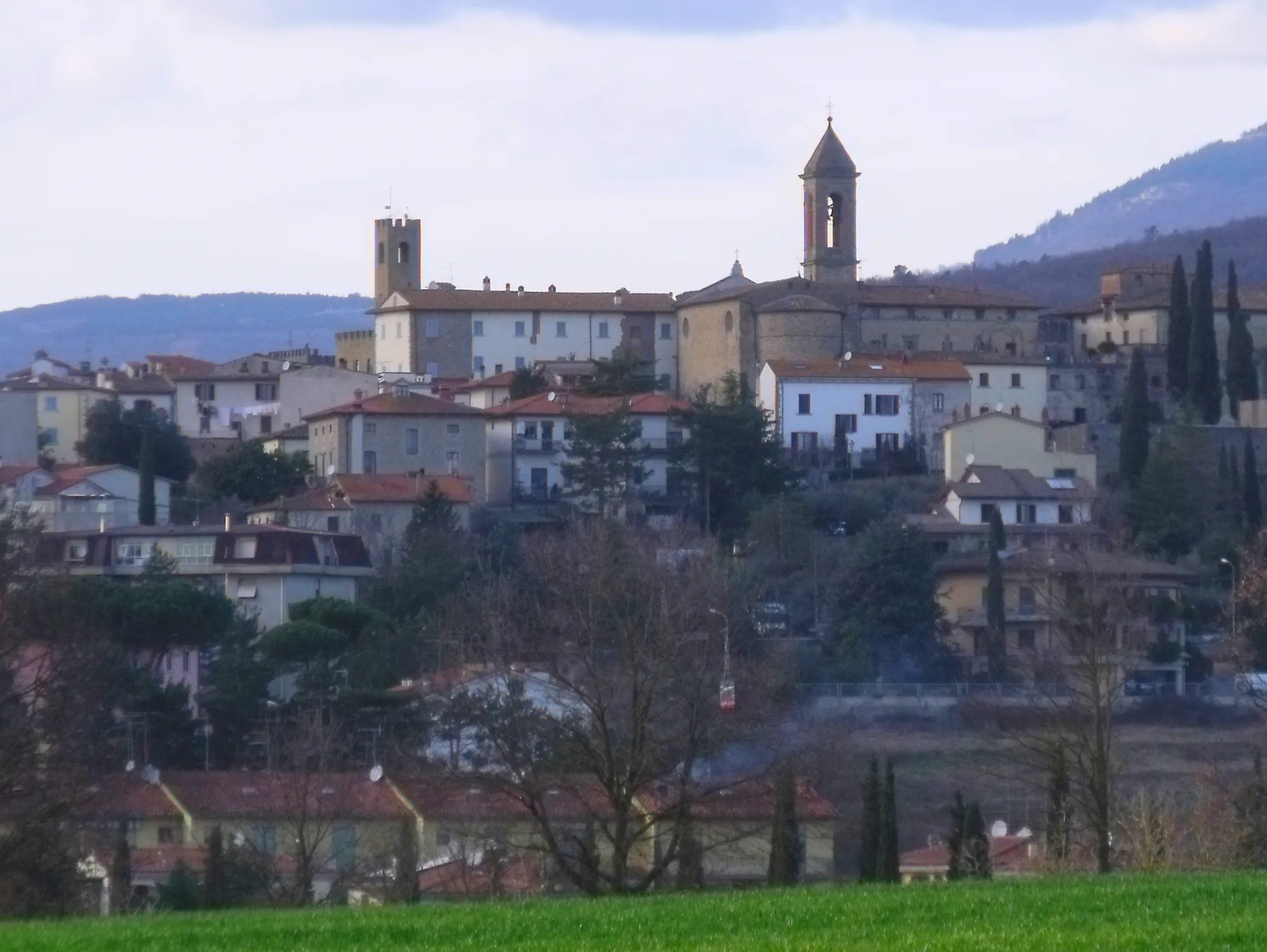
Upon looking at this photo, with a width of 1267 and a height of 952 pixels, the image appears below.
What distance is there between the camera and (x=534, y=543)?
178 feet

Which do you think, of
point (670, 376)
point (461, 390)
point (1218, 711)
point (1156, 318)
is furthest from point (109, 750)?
point (1156, 318)

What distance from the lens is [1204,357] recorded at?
66.9 metres

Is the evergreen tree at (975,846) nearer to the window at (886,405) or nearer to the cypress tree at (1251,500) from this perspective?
the cypress tree at (1251,500)

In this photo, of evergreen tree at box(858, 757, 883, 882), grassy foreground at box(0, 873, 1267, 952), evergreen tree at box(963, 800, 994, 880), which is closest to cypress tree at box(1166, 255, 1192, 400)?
evergreen tree at box(963, 800, 994, 880)

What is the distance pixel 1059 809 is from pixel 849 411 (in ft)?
134

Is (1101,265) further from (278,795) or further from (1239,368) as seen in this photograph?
(278,795)

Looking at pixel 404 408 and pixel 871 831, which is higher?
pixel 404 408

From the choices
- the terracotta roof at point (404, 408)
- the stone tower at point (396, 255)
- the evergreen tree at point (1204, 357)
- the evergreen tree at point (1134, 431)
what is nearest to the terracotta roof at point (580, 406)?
the terracotta roof at point (404, 408)

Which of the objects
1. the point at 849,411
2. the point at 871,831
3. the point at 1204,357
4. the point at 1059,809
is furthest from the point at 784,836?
the point at 1204,357

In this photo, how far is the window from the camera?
65.9 meters

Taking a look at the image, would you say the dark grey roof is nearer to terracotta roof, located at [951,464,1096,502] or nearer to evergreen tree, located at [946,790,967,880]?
terracotta roof, located at [951,464,1096,502]

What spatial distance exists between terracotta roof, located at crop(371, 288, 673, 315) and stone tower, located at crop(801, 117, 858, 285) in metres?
4.96

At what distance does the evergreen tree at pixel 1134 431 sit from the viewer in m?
62.3

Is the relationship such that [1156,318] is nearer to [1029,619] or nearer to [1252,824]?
→ [1029,619]
